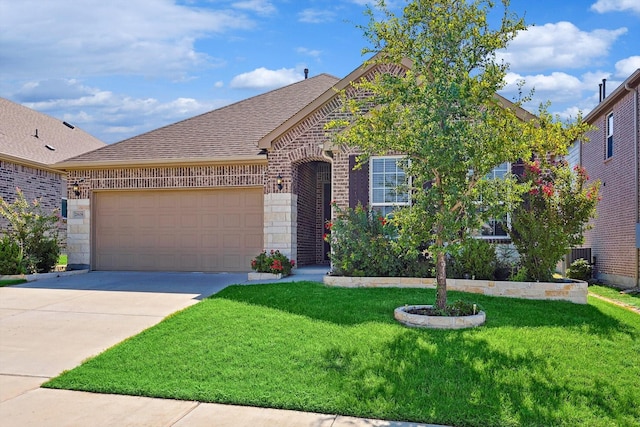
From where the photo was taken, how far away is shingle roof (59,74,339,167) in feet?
46.8

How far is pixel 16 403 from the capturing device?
495 cm

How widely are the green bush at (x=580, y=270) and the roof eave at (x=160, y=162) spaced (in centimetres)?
984

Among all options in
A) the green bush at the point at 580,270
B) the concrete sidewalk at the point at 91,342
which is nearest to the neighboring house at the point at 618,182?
the green bush at the point at 580,270

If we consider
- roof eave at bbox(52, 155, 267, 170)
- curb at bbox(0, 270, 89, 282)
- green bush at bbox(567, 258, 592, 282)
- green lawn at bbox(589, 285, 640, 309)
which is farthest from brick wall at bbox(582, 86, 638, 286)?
curb at bbox(0, 270, 89, 282)

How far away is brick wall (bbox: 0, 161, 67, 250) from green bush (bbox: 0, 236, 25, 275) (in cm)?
270

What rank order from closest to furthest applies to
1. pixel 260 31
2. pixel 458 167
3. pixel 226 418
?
pixel 226 418, pixel 458 167, pixel 260 31

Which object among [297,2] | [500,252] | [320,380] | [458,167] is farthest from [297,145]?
[320,380]

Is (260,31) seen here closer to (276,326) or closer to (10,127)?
(276,326)

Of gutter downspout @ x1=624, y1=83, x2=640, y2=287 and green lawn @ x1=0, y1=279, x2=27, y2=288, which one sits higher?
gutter downspout @ x1=624, y1=83, x2=640, y2=287

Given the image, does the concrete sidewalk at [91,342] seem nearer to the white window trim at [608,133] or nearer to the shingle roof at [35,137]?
the shingle roof at [35,137]

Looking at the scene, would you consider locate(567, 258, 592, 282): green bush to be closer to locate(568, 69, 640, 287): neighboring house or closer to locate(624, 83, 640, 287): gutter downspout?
locate(568, 69, 640, 287): neighboring house

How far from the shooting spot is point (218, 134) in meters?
15.2

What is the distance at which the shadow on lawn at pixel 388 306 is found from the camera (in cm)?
755

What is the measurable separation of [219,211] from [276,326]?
762 centimetres
